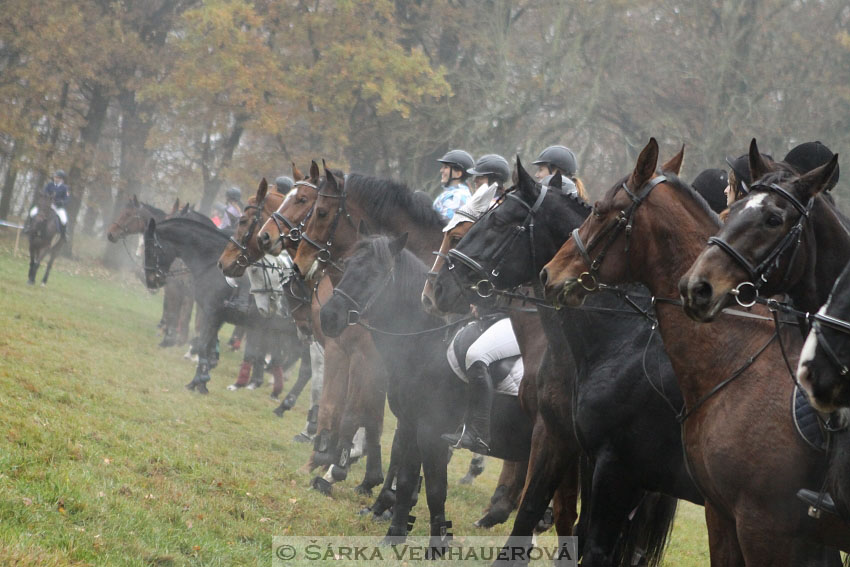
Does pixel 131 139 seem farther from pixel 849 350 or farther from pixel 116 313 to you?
pixel 849 350

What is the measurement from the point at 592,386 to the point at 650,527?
59.9 inches

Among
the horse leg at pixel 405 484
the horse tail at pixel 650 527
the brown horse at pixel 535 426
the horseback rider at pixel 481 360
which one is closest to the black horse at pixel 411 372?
the horse leg at pixel 405 484

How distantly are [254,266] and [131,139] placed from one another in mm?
21156

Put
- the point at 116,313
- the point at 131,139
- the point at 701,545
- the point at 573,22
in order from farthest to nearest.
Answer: the point at 131,139 → the point at 573,22 → the point at 116,313 → the point at 701,545

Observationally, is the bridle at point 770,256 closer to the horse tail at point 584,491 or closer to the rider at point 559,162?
the horse tail at point 584,491

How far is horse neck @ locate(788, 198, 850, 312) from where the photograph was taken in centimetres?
397

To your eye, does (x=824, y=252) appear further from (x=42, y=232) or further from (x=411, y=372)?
(x=42, y=232)

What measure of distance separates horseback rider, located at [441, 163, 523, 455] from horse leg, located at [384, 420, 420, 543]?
446 millimetres

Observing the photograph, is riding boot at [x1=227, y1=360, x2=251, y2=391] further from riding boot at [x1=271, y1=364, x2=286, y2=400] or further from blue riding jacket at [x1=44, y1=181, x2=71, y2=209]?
blue riding jacket at [x1=44, y1=181, x2=71, y2=209]

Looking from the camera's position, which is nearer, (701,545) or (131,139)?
(701,545)

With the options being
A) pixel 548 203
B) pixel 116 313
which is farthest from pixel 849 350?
pixel 116 313

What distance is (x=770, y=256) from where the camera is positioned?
3.97 metres

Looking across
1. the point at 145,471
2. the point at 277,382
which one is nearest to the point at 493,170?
the point at 145,471

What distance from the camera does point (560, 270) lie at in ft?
17.4
